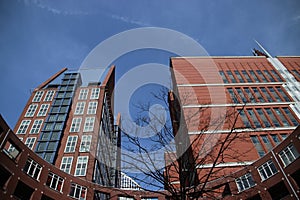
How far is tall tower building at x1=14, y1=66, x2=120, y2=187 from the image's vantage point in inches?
1393

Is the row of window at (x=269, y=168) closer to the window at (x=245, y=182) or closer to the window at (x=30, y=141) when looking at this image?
the window at (x=245, y=182)

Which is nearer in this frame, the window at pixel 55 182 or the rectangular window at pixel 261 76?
the window at pixel 55 182

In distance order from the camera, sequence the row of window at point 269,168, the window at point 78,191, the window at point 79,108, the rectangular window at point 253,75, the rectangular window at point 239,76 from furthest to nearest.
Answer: the window at point 79,108, the rectangular window at point 253,75, the rectangular window at point 239,76, the window at point 78,191, the row of window at point 269,168

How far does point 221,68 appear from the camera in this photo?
149 ft

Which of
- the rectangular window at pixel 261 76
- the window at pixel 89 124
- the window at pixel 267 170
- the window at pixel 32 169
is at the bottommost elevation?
the window at pixel 267 170

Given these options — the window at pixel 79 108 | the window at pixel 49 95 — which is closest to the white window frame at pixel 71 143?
the window at pixel 79 108

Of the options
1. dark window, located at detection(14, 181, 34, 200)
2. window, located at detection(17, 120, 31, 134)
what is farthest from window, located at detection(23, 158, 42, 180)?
window, located at detection(17, 120, 31, 134)

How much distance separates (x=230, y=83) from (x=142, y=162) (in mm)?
37831

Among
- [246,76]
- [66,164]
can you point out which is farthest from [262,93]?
[66,164]

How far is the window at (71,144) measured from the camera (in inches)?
1477

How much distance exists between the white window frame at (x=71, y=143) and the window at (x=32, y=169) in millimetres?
12993

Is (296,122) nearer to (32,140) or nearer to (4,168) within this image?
(4,168)

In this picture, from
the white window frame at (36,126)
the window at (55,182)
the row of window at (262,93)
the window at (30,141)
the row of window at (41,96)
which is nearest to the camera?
the window at (55,182)

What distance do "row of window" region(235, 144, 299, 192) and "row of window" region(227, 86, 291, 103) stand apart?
16056mm
